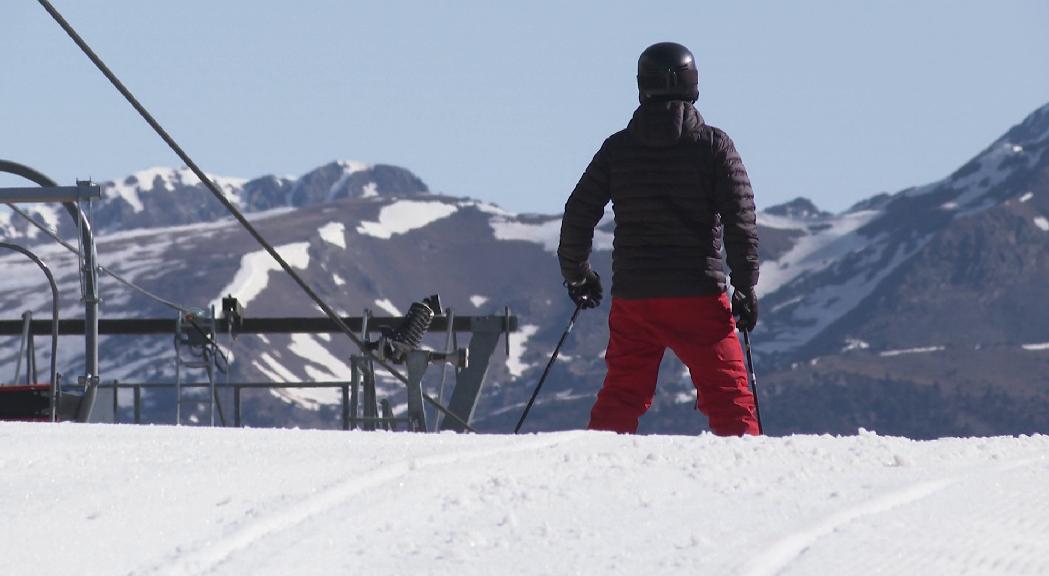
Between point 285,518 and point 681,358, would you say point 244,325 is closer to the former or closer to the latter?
point 681,358

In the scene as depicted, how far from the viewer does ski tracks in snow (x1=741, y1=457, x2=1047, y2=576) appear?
474 cm

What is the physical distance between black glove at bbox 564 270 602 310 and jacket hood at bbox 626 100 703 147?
0.76 meters

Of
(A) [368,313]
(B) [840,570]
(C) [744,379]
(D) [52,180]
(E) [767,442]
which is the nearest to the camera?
(B) [840,570]

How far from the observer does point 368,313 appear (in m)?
18.5

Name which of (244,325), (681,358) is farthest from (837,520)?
(244,325)

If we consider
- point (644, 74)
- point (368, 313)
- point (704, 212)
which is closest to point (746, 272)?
point (704, 212)

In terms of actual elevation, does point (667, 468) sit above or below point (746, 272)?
below

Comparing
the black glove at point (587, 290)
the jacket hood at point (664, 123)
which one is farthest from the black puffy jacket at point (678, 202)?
the black glove at point (587, 290)

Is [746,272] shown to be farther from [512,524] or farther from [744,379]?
[512,524]

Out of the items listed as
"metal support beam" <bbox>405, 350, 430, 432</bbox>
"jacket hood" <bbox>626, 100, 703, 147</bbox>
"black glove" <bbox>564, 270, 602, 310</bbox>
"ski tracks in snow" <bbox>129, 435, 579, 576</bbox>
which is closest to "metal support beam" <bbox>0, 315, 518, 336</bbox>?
"metal support beam" <bbox>405, 350, 430, 432</bbox>

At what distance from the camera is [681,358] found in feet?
27.2

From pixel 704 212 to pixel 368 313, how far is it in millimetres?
10463

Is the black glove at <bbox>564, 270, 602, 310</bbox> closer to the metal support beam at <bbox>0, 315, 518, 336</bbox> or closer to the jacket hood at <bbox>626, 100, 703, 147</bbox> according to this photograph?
the jacket hood at <bbox>626, 100, 703, 147</bbox>

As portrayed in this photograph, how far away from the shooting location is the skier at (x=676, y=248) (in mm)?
8281
